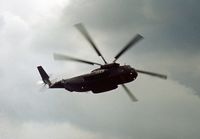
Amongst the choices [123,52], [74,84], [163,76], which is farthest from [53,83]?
[163,76]

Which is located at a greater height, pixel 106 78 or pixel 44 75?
pixel 44 75

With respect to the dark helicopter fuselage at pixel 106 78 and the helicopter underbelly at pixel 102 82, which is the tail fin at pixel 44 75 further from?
the helicopter underbelly at pixel 102 82

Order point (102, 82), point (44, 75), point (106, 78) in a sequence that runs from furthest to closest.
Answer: point (44, 75)
point (106, 78)
point (102, 82)

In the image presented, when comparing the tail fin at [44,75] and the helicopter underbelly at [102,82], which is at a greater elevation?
the tail fin at [44,75]

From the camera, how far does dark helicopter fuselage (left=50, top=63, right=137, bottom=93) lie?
319 feet

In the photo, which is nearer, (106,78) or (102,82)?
(102,82)

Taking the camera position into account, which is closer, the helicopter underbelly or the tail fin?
the helicopter underbelly

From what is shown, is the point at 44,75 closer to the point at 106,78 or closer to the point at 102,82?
the point at 102,82

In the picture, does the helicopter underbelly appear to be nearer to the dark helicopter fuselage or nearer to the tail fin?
the dark helicopter fuselage

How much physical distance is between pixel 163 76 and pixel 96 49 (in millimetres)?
15542

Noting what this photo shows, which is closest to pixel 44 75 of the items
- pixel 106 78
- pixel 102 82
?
pixel 102 82

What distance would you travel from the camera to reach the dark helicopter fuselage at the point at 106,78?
97.2 m

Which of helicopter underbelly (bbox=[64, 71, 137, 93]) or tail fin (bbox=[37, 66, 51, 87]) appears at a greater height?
tail fin (bbox=[37, 66, 51, 87])

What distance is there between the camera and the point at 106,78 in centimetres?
9744
